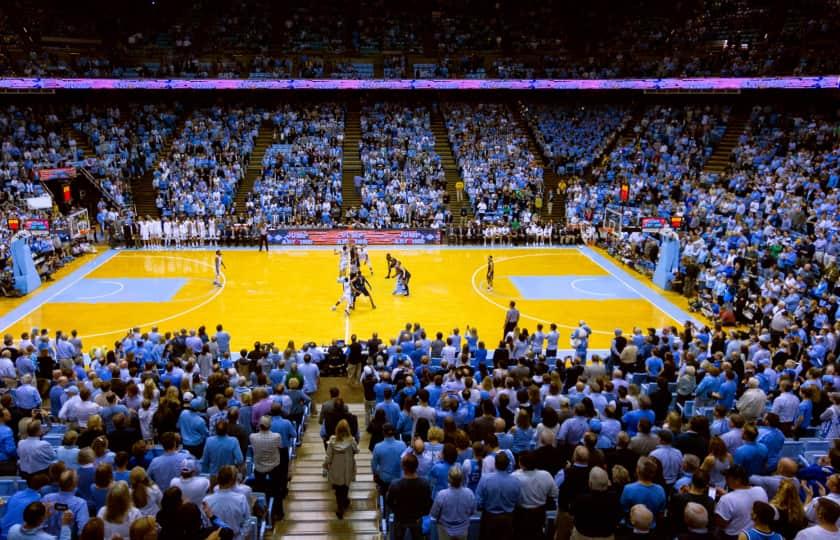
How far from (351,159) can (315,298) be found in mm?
17716

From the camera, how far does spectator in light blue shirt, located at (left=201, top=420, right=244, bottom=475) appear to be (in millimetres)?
8305

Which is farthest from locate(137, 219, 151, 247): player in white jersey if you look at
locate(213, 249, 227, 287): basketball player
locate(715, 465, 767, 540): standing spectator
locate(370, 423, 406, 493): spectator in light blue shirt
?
locate(715, 465, 767, 540): standing spectator

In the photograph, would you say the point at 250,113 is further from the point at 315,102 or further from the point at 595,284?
the point at 595,284

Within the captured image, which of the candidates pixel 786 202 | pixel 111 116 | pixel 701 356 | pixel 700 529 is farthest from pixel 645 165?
pixel 700 529

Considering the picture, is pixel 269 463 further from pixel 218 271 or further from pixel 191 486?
pixel 218 271

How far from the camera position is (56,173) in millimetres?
34562

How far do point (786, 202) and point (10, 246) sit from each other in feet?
99.4

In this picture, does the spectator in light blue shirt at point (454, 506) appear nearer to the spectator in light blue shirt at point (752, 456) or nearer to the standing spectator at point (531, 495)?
the standing spectator at point (531, 495)

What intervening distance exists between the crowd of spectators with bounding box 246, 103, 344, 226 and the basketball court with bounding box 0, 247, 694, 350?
384 cm

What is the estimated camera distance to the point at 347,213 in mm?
35625

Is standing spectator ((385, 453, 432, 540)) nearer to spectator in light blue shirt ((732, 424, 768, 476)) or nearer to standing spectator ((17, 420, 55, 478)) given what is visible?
spectator in light blue shirt ((732, 424, 768, 476))

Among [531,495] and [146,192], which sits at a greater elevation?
[531,495]

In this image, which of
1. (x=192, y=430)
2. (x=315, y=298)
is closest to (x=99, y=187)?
(x=315, y=298)

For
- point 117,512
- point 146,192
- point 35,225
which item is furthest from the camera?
point 146,192
